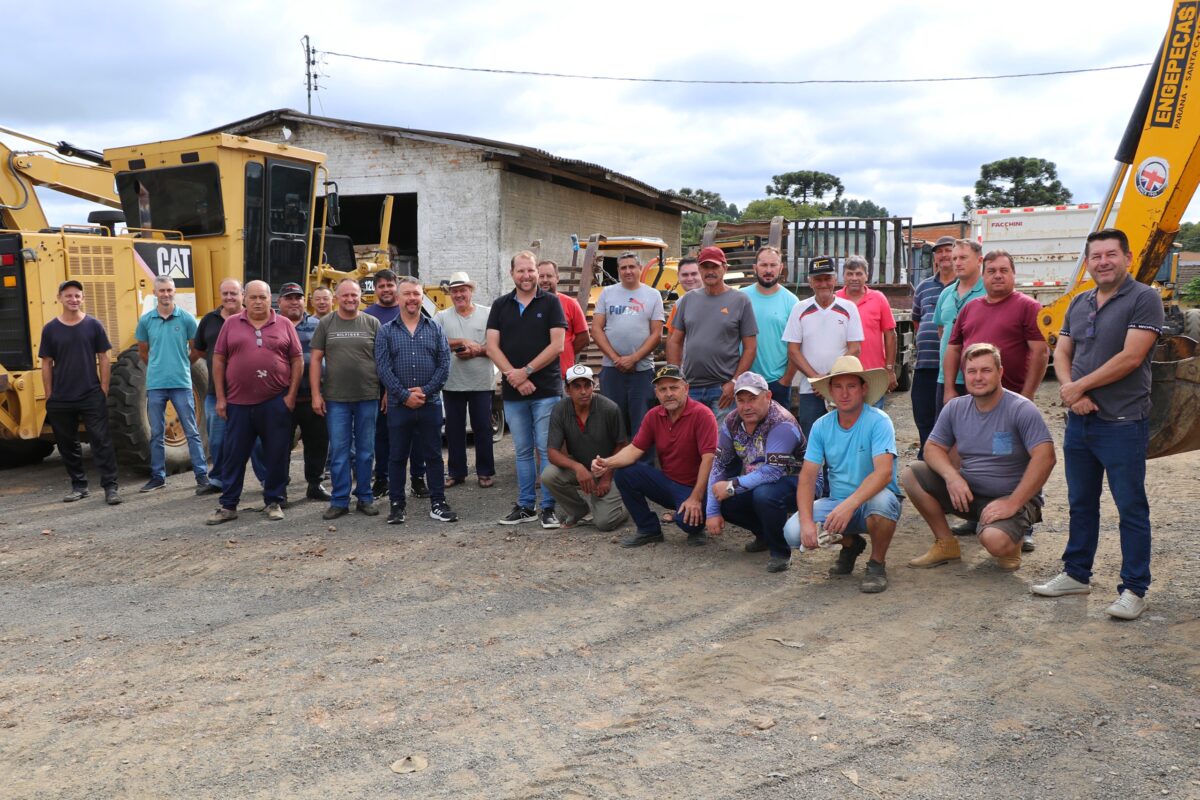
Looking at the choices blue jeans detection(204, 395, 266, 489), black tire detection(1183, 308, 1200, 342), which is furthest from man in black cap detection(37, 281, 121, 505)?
black tire detection(1183, 308, 1200, 342)

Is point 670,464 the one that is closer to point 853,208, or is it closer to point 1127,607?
point 1127,607

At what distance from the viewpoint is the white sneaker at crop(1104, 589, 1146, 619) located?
16.1 feet

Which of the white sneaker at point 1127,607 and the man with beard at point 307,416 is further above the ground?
the man with beard at point 307,416

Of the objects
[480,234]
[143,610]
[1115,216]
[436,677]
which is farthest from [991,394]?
[480,234]

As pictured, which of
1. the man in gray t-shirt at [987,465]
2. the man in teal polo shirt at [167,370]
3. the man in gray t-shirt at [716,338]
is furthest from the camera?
the man in teal polo shirt at [167,370]

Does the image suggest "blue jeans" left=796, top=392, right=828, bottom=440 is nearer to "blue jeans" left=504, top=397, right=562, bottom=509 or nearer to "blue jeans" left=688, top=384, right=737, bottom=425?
"blue jeans" left=688, top=384, right=737, bottom=425

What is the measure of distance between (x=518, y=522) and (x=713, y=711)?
369 centimetres

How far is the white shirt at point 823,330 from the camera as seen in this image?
23.4ft

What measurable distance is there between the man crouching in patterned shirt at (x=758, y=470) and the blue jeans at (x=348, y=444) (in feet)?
9.65

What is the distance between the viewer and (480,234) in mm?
19172

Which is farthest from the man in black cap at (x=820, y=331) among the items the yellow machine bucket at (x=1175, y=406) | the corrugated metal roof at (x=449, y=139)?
the corrugated metal roof at (x=449, y=139)

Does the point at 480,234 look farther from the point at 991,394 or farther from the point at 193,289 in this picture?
the point at 991,394

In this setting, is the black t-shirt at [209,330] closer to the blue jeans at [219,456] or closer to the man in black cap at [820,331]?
the blue jeans at [219,456]

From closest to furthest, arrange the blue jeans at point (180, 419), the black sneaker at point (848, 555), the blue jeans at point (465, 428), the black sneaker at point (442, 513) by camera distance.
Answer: the black sneaker at point (848, 555)
the black sneaker at point (442, 513)
the blue jeans at point (465, 428)
the blue jeans at point (180, 419)
